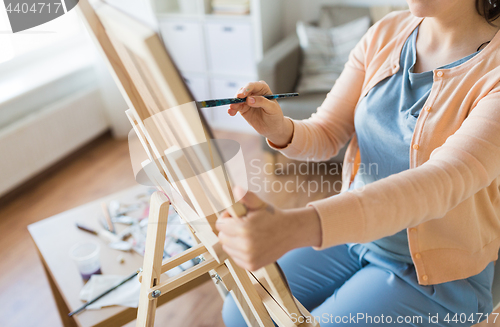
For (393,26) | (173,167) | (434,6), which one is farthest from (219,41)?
(173,167)

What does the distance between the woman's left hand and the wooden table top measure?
0.66m

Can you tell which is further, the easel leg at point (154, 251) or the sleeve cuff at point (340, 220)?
the easel leg at point (154, 251)

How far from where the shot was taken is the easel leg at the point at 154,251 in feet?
2.26

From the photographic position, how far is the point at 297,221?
43 cm

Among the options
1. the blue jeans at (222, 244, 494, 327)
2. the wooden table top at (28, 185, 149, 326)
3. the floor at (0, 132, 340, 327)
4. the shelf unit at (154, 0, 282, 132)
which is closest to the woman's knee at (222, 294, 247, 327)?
the blue jeans at (222, 244, 494, 327)

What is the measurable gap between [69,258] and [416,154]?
3.31 ft

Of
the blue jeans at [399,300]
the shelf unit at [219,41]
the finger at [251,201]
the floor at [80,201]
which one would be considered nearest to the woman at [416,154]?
the blue jeans at [399,300]

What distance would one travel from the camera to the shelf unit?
246 cm

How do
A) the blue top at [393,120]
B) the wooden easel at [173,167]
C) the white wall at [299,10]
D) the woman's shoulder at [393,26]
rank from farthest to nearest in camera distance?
the white wall at [299,10] → the woman's shoulder at [393,26] → the blue top at [393,120] → the wooden easel at [173,167]

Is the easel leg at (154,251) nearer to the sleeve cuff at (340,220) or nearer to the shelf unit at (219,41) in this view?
the sleeve cuff at (340,220)

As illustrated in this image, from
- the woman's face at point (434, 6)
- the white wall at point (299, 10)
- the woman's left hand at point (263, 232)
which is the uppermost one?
the woman's face at point (434, 6)

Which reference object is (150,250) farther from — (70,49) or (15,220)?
(70,49)

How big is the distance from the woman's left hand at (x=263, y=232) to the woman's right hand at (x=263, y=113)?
335 millimetres

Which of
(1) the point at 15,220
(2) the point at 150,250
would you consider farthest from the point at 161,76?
(1) the point at 15,220
